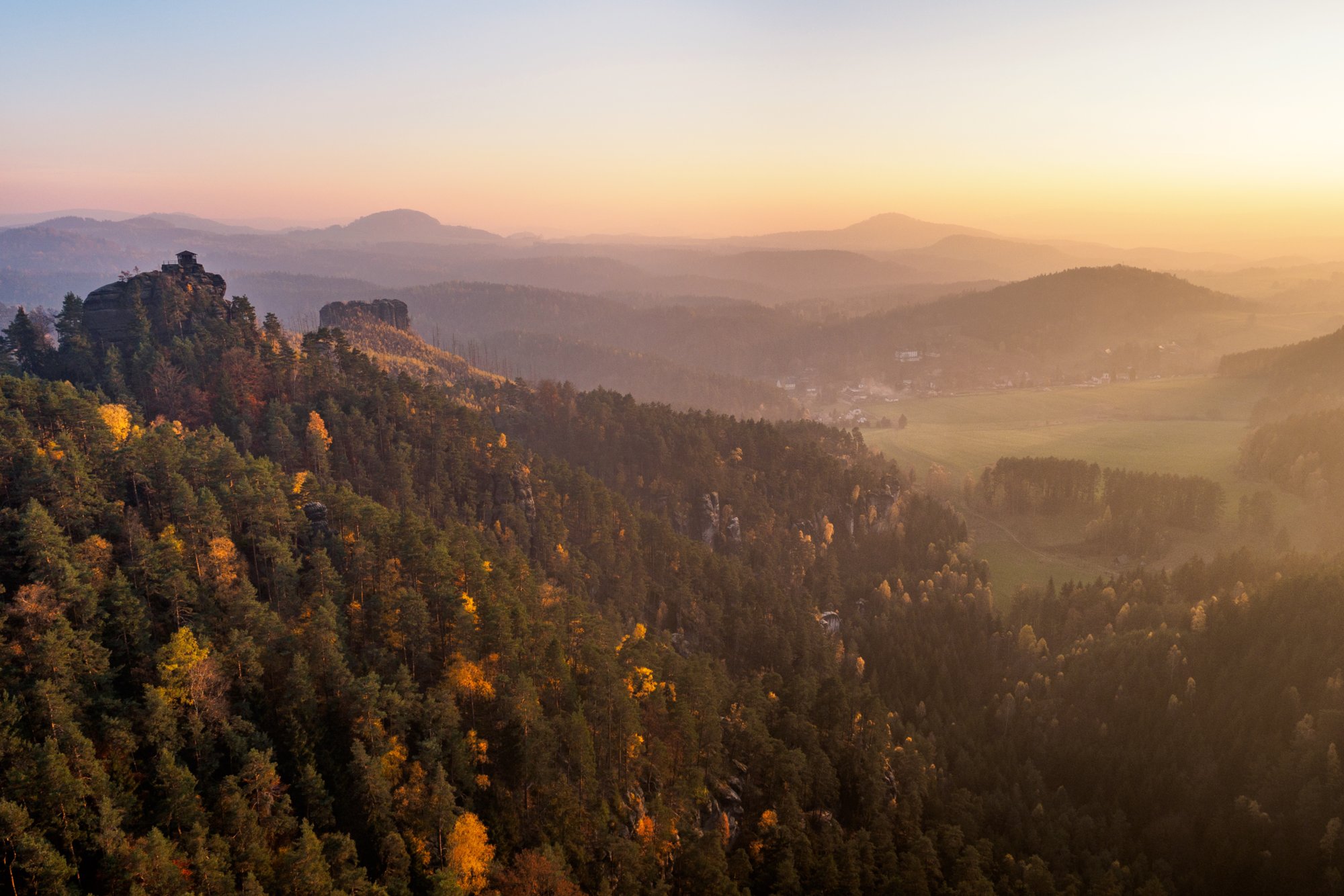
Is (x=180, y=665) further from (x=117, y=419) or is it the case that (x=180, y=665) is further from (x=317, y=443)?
(x=317, y=443)

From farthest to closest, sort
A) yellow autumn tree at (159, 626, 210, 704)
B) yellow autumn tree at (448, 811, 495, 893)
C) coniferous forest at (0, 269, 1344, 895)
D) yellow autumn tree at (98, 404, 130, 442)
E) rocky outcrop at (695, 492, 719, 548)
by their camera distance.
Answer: rocky outcrop at (695, 492, 719, 548) < yellow autumn tree at (98, 404, 130, 442) < yellow autumn tree at (448, 811, 495, 893) < yellow autumn tree at (159, 626, 210, 704) < coniferous forest at (0, 269, 1344, 895)

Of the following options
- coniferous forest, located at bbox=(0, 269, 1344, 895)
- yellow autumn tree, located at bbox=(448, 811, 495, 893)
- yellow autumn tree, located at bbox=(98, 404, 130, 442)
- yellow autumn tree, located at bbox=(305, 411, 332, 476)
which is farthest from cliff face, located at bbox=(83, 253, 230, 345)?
yellow autumn tree, located at bbox=(448, 811, 495, 893)

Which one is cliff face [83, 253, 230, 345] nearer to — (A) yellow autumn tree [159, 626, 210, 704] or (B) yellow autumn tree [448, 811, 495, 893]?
(A) yellow autumn tree [159, 626, 210, 704]

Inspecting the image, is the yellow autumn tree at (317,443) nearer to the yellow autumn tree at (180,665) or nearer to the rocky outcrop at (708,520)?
the yellow autumn tree at (180,665)

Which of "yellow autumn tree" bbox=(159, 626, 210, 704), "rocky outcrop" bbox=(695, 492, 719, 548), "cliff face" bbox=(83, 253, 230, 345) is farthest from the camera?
"rocky outcrop" bbox=(695, 492, 719, 548)

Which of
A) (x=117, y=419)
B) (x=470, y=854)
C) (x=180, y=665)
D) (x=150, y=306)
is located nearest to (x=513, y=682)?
(x=470, y=854)

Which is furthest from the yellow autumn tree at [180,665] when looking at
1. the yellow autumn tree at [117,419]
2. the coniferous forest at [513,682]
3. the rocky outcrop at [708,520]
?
the rocky outcrop at [708,520]
